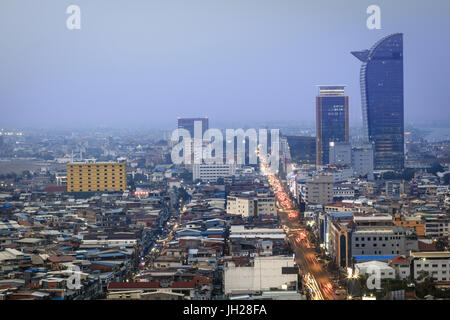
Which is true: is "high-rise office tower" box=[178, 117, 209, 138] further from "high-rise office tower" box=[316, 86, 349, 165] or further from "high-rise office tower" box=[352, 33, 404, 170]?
"high-rise office tower" box=[352, 33, 404, 170]

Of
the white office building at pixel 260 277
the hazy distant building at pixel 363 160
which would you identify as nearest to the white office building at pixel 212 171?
the hazy distant building at pixel 363 160

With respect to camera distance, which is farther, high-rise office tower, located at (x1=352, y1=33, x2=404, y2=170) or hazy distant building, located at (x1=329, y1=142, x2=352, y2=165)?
high-rise office tower, located at (x1=352, y1=33, x2=404, y2=170)

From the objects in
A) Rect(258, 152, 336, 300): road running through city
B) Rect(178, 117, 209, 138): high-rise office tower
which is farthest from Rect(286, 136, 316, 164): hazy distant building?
Rect(258, 152, 336, 300): road running through city

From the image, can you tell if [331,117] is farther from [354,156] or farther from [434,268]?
[434,268]

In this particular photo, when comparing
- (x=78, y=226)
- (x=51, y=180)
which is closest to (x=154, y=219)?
(x=78, y=226)

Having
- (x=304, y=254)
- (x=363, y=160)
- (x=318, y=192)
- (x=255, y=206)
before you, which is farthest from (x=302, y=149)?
(x=304, y=254)
